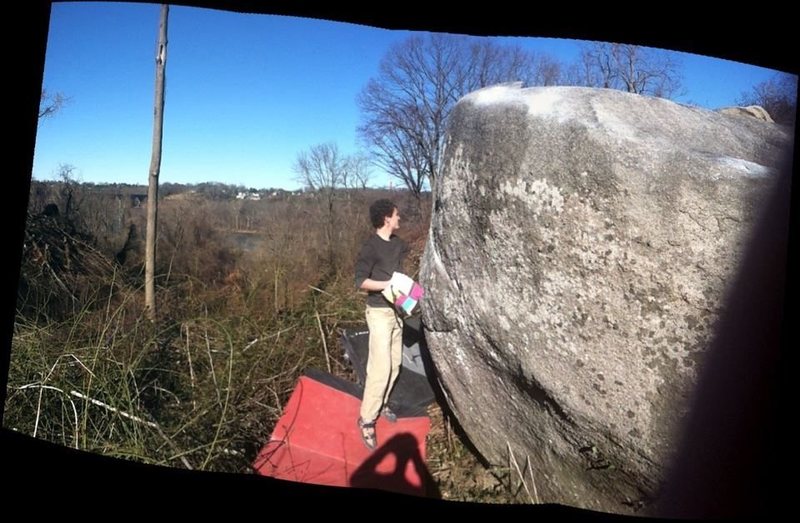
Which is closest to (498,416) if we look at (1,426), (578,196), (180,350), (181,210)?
(578,196)

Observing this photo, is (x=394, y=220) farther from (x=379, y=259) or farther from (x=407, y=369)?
(x=407, y=369)

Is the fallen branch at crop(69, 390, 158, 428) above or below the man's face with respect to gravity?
below

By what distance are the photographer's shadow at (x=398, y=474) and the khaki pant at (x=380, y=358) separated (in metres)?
0.17

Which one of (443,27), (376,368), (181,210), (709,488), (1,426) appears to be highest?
(443,27)

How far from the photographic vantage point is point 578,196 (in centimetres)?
137

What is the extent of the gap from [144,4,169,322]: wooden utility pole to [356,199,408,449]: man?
3.31ft

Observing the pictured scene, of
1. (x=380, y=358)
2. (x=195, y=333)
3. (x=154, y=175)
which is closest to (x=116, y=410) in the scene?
(x=195, y=333)

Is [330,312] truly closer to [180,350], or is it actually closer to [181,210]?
[180,350]

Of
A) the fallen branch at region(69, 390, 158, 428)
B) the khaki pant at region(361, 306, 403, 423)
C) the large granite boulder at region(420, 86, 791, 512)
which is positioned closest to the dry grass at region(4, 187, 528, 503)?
the fallen branch at region(69, 390, 158, 428)

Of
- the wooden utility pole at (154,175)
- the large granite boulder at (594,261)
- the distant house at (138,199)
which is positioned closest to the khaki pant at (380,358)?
the large granite boulder at (594,261)

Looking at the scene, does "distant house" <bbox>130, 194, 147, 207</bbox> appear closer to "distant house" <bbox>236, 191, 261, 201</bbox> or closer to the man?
"distant house" <bbox>236, 191, 261, 201</bbox>

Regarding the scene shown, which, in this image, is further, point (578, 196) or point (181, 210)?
point (181, 210)

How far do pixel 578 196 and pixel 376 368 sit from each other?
45.1 inches

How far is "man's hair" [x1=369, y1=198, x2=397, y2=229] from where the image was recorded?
1.67m
